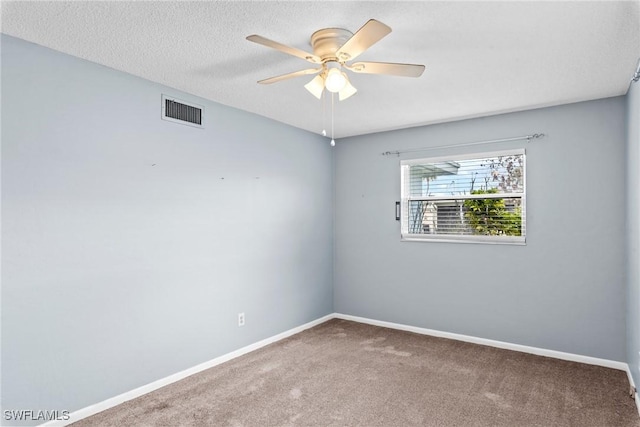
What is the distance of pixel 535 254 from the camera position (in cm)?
373

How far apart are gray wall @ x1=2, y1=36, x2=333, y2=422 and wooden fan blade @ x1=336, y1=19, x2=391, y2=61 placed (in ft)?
5.63

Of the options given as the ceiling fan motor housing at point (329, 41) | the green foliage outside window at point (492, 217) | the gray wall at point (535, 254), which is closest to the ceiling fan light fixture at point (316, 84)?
the ceiling fan motor housing at point (329, 41)

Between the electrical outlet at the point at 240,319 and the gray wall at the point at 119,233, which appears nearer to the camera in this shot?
the gray wall at the point at 119,233

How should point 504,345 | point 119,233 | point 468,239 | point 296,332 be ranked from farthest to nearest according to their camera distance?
point 296,332 < point 468,239 < point 504,345 < point 119,233

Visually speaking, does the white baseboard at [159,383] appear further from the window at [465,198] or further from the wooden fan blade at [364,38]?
A: the wooden fan blade at [364,38]

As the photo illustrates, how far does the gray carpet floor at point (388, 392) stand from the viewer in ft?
8.29

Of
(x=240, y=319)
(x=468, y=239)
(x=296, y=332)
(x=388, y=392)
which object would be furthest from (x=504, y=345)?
(x=240, y=319)

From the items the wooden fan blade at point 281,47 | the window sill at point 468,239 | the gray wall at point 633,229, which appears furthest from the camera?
the window sill at point 468,239

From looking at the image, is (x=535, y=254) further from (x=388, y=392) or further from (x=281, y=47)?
(x=281, y=47)

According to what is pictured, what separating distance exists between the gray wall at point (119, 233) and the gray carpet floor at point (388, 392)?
34 centimetres

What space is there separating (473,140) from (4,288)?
4085 mm

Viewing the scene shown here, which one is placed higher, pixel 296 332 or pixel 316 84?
pixel 316 84

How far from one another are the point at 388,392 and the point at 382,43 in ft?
8.01

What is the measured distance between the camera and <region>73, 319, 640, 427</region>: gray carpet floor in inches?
99.5
